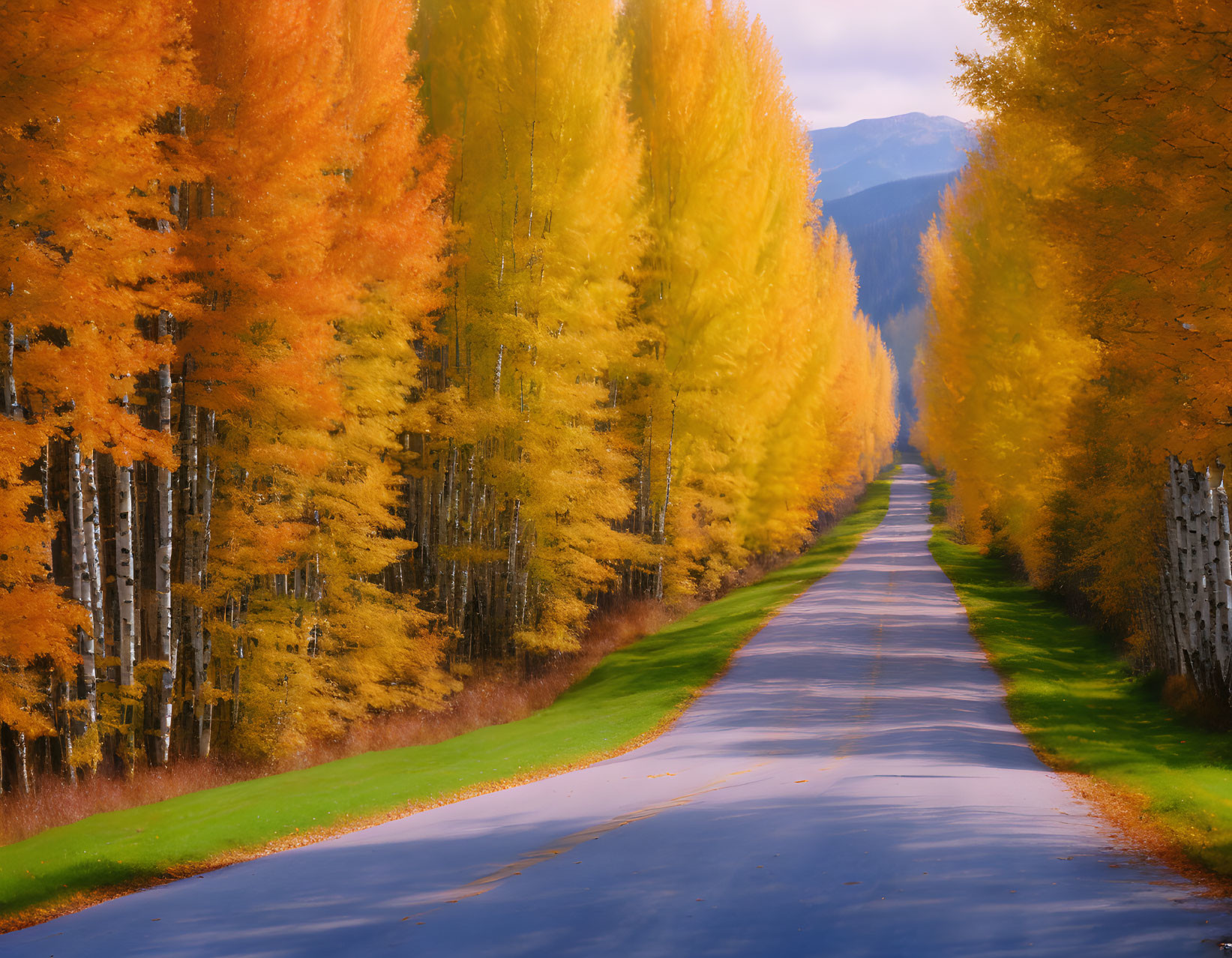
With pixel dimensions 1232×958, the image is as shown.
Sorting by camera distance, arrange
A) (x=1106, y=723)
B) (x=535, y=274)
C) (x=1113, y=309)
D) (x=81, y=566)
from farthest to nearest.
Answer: (x=535, y=274) → (x=1106, y=723) → (x=1113, y=309) → (x=81, y=566)

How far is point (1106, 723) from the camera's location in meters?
14.2

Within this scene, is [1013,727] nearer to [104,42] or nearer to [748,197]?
[104,42]

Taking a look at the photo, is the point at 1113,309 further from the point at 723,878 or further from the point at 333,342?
the point at 333,342

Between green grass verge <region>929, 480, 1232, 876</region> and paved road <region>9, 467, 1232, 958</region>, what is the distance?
2.46 feet

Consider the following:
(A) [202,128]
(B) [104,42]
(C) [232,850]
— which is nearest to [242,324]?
(A) [202,128]

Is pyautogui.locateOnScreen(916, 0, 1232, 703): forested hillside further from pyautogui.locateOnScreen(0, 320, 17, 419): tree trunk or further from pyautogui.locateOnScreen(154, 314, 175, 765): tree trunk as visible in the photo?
pyautogui.locateOnScreen(0, 320, 17, 419): tree trunk

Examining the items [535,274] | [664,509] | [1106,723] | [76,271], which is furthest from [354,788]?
[664,509]

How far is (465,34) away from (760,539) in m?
19.3

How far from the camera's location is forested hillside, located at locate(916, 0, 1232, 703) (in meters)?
7.61

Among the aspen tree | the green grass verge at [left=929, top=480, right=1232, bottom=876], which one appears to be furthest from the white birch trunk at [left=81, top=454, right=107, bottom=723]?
the green grass verge at [left=929, top=480, right=1232, bottom=876]

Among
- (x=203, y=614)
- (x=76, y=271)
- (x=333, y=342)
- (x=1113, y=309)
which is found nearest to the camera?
(x=76, y=271)

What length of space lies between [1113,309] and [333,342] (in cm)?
994

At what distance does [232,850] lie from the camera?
906 cm

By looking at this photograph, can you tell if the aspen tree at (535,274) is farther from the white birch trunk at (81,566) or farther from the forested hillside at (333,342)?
the white birch trunk at (81,566)
